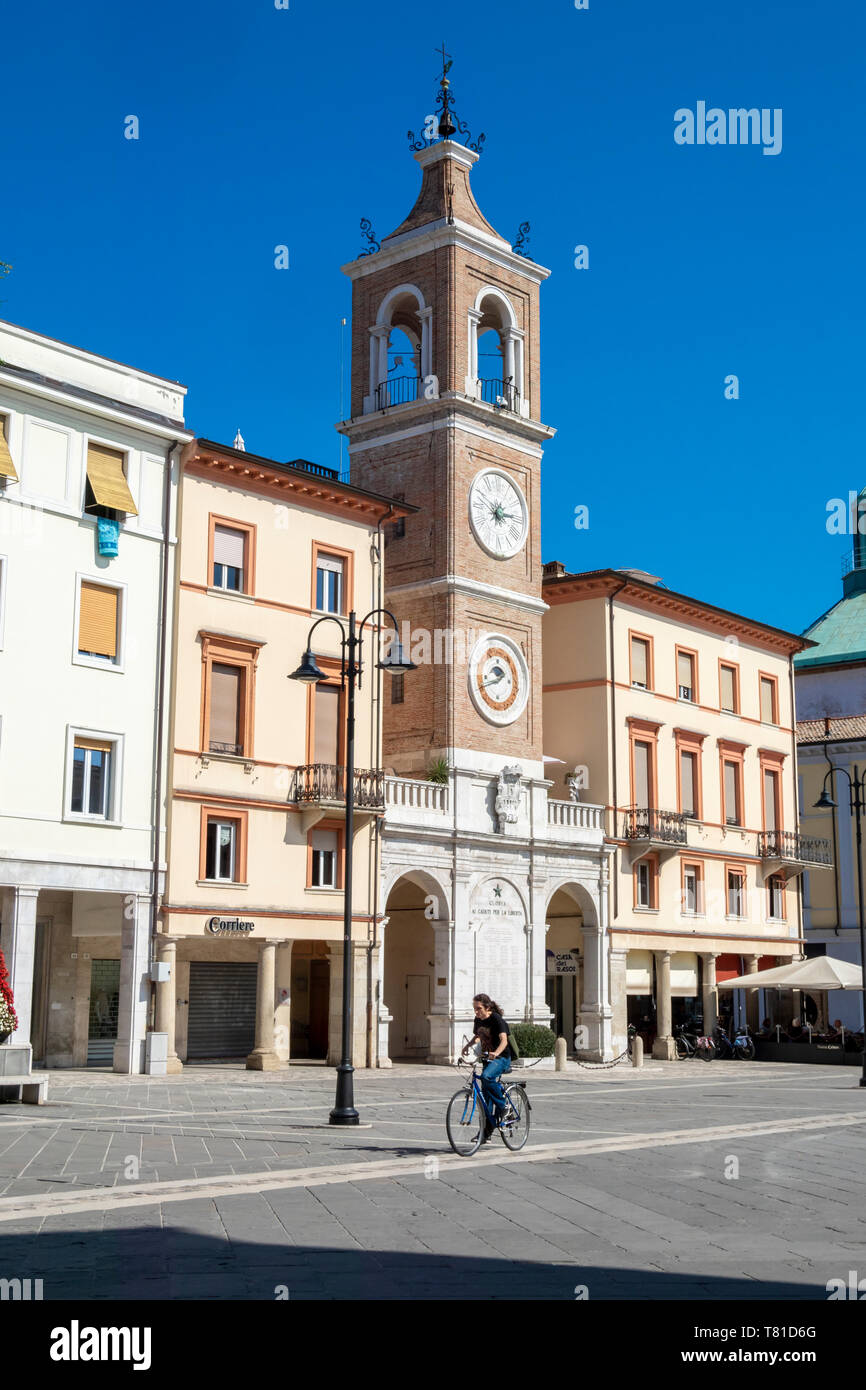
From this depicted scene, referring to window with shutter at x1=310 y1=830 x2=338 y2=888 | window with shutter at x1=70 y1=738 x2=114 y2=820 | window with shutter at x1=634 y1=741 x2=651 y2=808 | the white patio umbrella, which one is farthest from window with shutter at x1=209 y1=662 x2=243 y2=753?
the white patio umbrella

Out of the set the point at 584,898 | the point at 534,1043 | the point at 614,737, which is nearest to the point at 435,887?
the point at 534,1043

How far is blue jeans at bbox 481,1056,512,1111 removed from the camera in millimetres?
16484

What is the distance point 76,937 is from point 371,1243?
23.6 m

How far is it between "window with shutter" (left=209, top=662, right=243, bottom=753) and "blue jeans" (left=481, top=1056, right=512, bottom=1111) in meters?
18.5

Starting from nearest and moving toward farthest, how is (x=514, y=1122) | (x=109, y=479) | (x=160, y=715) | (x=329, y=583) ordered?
1. (x=514, y=1122)
2. (x=109, y=479)
3. (x=160, y=715)
4. (x=329, y=583)

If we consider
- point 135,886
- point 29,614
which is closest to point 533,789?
point 135,886

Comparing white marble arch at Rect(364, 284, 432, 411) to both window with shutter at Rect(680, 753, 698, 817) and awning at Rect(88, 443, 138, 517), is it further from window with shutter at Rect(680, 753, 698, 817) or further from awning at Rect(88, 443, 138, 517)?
window with shutter at Rect(680, 753, 698, 817)

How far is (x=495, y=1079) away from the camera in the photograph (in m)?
16.7

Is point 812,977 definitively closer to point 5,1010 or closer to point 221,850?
point 221,850

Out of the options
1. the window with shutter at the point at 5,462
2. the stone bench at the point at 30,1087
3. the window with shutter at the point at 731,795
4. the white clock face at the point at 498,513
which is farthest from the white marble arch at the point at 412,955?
the stone bench at the point at 30,1087

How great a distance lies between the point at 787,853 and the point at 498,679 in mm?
17004

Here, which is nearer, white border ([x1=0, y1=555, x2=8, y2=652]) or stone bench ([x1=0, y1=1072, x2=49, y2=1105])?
stone bench ([x1=0, y1=1072, x2=49, y2=1105])
